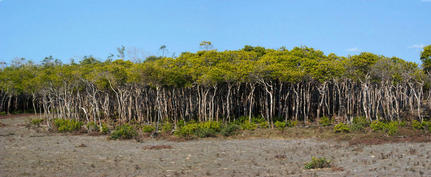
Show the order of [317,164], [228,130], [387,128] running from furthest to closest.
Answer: [228,130] < [387,128] < [317,164]

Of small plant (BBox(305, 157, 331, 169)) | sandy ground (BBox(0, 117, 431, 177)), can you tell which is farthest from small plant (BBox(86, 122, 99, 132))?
small plant (BBox(305, 157, 331, 169))

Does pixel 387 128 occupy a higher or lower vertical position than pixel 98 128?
higher

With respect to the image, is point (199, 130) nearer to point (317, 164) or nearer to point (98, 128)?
point (98, 128)

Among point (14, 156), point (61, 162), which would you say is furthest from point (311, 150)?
point (14, 156)

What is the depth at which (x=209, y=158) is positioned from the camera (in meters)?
20.4

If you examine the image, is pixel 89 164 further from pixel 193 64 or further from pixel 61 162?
pixel 193 64

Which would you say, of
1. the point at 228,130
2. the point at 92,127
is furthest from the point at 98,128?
the point at 228,130

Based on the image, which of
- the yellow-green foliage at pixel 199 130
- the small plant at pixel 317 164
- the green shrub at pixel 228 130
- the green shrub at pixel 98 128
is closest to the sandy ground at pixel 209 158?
the small plant at pixel 317 164

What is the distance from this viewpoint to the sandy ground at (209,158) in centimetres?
1639

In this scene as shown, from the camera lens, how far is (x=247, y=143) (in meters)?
26.1

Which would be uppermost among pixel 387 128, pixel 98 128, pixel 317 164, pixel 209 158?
pixel 387 128

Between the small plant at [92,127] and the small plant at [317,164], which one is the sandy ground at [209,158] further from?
the small plant at [92,127]

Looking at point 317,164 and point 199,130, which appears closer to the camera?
point 317,164

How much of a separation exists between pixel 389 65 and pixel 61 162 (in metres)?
27.5
